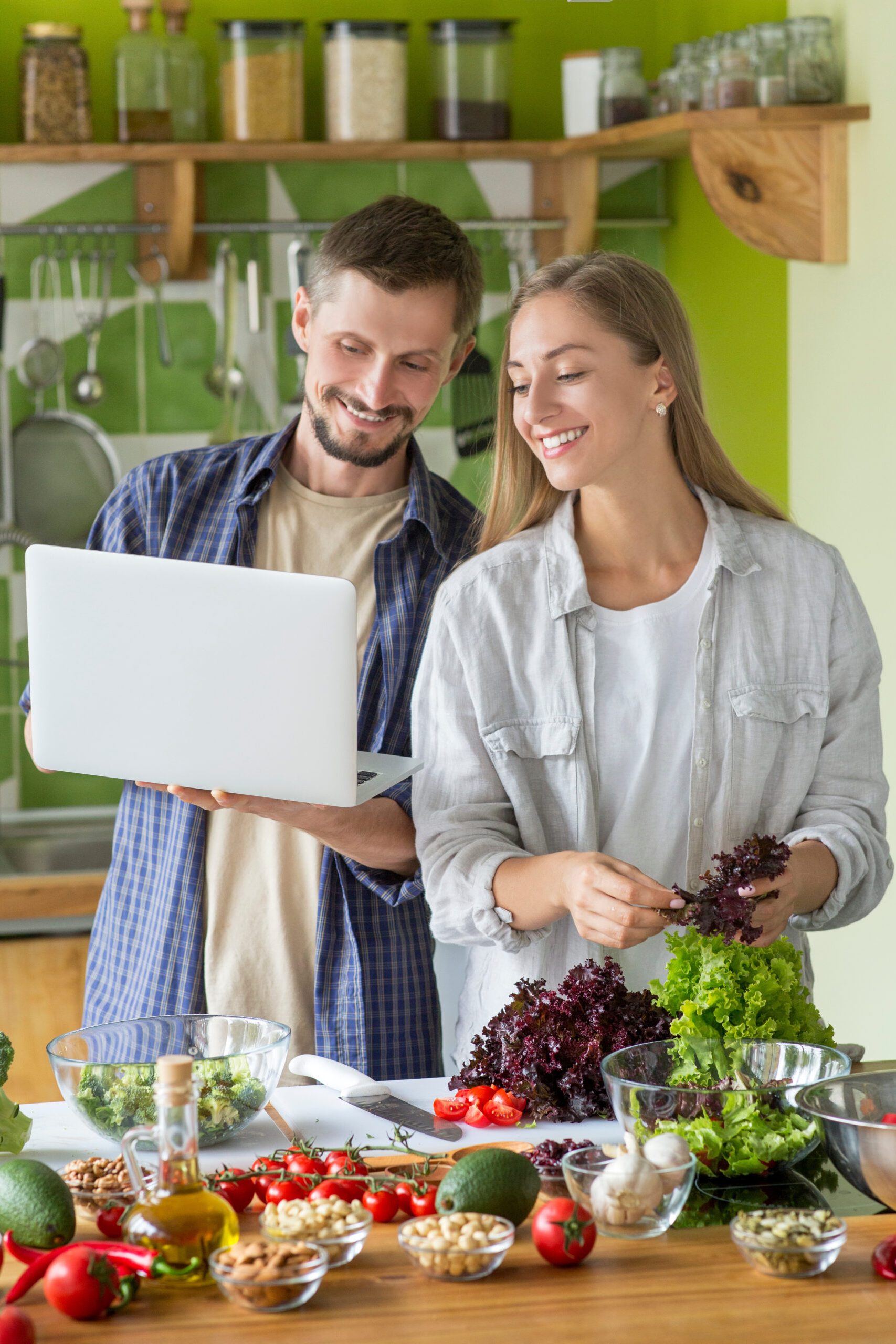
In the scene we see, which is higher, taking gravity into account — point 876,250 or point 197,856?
point 876,250

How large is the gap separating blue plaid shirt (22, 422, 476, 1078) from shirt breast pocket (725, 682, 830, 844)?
420 millimetres

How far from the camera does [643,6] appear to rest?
3379 mm

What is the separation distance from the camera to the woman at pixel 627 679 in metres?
1.64

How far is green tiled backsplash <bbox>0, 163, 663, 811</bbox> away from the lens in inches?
128

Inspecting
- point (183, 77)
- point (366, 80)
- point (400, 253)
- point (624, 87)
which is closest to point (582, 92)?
point (624, 87)

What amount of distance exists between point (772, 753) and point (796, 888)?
20 cm

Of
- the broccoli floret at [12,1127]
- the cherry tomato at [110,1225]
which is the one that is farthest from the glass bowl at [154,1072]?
the cherry tomato at [110,1225]

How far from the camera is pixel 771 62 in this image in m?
2.50

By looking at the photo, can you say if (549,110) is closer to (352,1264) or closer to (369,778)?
(369,778)

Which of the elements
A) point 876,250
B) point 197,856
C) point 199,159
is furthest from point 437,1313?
point 199,159

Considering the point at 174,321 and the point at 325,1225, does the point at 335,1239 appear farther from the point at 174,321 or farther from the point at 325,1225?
the point at 174,321

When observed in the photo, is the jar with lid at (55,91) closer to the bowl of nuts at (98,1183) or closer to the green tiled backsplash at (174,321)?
the green tiled backsplash at (174,321)

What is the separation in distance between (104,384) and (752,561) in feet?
6.51

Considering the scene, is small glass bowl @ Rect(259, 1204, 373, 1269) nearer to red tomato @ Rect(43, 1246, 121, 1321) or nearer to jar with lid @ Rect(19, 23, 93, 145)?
red tomato @ Rect(43, 1246, 121, 1321)
